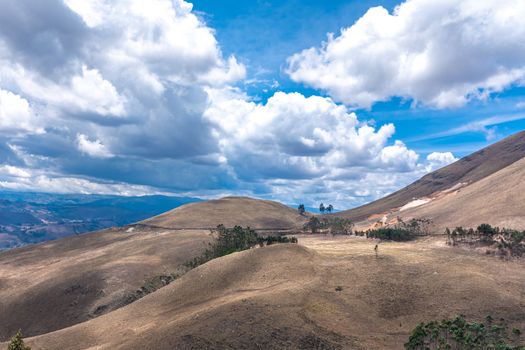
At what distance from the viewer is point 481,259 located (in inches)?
3607

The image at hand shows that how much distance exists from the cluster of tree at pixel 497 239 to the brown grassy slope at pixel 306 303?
291 inches

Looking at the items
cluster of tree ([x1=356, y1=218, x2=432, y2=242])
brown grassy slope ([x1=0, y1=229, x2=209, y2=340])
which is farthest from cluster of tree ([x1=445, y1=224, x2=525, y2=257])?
brown grassy slope ([x1=0, y1=229, x2=209, y2=340])

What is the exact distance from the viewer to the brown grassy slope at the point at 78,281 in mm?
107250

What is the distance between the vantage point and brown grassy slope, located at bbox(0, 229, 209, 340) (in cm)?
10725

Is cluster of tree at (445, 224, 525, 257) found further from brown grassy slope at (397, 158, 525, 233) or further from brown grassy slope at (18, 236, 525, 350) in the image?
brown grassy slope at (397, 158, 525, 233)

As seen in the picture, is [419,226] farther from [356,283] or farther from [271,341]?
[271,341]

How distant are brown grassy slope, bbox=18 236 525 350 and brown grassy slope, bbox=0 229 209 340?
127 ft

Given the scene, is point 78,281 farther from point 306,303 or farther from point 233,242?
point 306,303

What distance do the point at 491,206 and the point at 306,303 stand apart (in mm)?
121881

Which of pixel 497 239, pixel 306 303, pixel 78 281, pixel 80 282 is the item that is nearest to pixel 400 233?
pixel 497 239

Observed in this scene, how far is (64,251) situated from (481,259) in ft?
606

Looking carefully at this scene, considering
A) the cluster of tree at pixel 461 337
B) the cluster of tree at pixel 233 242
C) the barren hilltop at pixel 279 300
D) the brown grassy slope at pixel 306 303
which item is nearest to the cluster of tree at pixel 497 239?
the barren hilltop at pixel 279 300

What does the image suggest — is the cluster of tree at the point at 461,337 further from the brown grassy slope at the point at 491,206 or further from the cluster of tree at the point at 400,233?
the cluster of tree at the point at 400,233

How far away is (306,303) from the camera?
2454 inches
